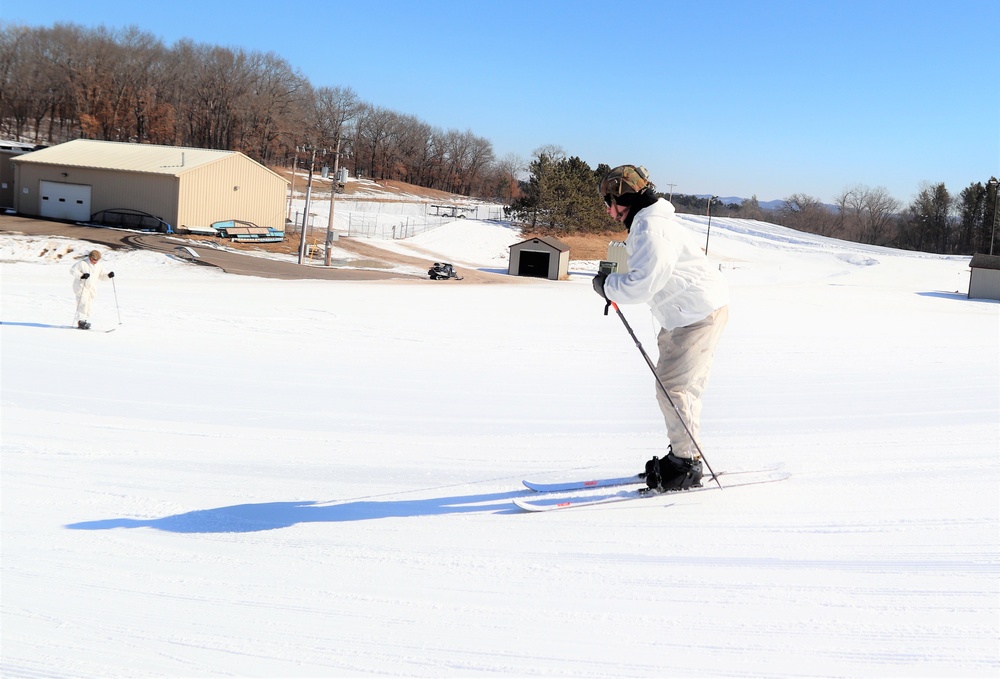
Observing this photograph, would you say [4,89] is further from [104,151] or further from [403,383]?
[403,383]

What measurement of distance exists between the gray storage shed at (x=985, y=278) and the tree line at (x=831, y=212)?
24.1 m

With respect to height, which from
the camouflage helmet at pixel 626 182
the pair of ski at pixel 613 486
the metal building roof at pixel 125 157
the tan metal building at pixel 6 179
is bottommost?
the pair of ski at pixel 613 486

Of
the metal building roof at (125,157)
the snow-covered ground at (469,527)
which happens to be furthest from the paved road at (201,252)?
the snow-covered ground at (469,527)

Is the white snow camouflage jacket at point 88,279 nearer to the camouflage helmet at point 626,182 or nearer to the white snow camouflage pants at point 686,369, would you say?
the camouflage helmet at point 626,182

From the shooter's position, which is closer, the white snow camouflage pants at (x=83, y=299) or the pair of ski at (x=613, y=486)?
the pair of ski at (x=613, y=486)

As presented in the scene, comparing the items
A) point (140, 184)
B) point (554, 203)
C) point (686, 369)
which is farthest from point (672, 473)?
point (554, 203)

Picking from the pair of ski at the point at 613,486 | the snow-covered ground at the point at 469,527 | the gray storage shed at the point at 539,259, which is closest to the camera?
the snow-covered ground at the point at 469,527

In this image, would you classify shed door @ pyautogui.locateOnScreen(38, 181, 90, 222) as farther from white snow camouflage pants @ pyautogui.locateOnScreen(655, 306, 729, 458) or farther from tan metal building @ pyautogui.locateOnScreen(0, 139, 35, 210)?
white snow camouflage pants @ pyautogui.locateOnScreen(655, 306, 729, 458)

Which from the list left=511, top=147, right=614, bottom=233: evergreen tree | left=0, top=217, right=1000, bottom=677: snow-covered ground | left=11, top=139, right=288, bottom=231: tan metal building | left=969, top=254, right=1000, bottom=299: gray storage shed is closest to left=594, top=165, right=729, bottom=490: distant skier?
left=0, top=217, right=1000, bottom=677: snow-covered ground

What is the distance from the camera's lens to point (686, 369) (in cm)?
420

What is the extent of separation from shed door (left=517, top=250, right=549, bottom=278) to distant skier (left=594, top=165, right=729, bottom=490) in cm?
4142

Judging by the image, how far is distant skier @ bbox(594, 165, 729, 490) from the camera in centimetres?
400

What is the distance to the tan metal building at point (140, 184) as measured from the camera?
42.2m

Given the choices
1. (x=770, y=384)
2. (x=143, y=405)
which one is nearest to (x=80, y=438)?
(x=143, y=405)
